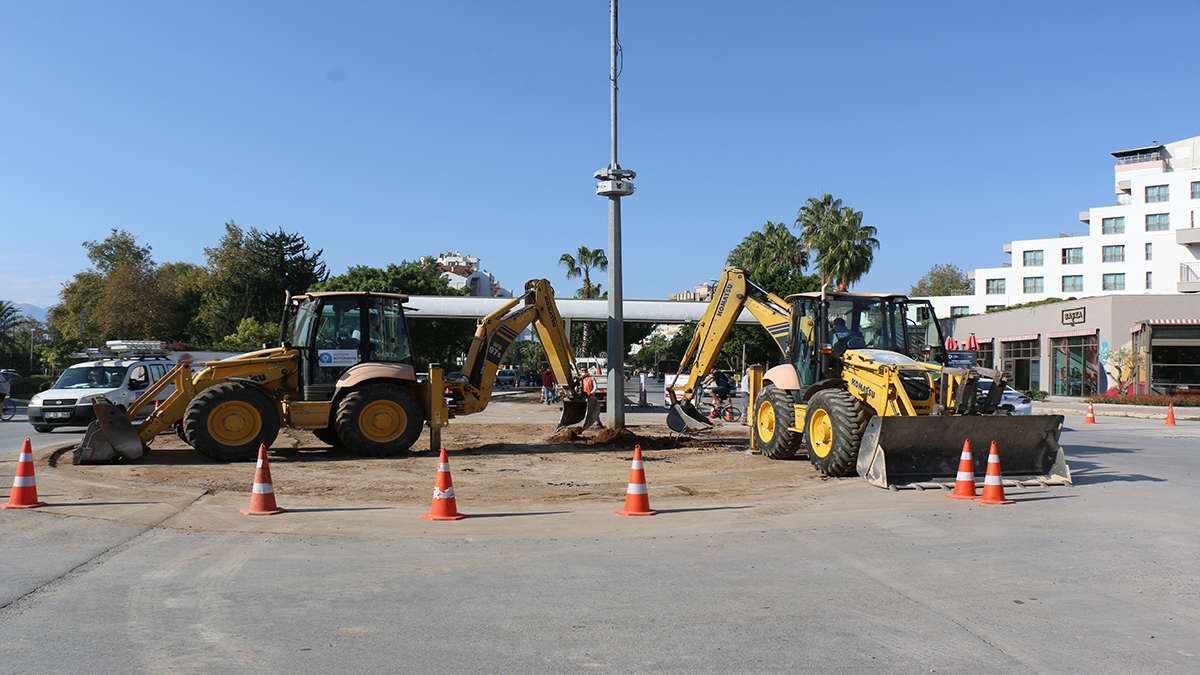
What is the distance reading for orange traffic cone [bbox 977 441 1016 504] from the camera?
9802mm

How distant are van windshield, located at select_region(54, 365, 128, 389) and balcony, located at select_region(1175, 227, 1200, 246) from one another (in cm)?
6319

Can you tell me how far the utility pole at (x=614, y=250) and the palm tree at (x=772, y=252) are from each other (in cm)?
3418

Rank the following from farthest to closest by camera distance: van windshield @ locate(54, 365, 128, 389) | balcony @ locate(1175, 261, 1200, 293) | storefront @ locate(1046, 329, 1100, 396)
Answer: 1. balcony @ locate(1175, 261, 1200, 293)
2. storefront @ locate(1046, 329, 1100, 396)
3. van windshield @ locate(54, 365, 128, 389)

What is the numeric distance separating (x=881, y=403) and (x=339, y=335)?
9374mm

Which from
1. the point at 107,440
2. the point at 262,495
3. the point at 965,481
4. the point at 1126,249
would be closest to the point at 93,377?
the point at 107,440

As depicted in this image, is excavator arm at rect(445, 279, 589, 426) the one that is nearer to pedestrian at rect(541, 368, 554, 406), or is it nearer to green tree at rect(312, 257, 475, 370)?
pedestrian at rect(541, 368, 554, 406)

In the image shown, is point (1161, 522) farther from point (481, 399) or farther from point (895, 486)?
point (481, 399)

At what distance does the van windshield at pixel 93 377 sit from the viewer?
20453mm

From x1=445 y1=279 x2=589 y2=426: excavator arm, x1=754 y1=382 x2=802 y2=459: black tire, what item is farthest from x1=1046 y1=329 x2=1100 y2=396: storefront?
x1=445 y1=279 x2=589 y2=426: excavator arm

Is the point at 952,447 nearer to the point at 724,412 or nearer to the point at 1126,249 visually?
the point at 724,412

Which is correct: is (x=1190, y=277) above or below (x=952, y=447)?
above

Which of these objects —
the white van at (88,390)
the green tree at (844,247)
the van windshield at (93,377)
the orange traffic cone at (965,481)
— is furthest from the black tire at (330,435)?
the green tree at (844,247)

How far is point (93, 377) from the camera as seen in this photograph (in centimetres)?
2064

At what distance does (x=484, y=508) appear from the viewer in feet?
31.5
